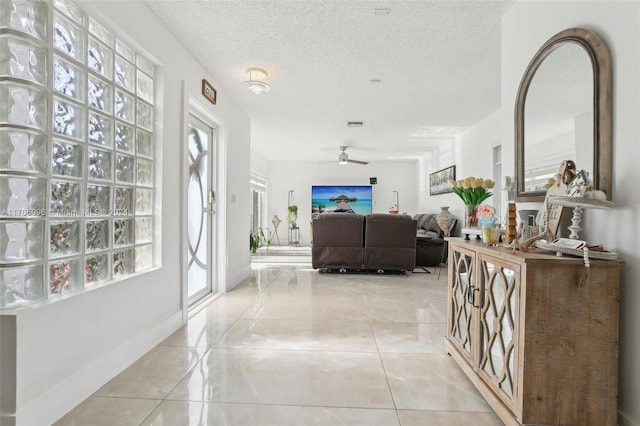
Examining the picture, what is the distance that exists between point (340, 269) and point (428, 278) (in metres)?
1.33

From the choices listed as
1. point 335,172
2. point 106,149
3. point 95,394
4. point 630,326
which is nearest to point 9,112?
point 106,149

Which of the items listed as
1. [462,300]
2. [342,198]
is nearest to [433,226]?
[342,198]

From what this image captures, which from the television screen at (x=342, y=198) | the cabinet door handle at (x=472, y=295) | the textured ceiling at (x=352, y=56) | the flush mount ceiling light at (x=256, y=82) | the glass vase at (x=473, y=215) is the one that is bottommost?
the cabinet door handle at (x=472, y=295)

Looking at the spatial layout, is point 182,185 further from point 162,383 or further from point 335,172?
point 335,172

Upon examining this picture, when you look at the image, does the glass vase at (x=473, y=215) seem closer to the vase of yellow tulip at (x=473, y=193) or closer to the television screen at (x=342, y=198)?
the vase of yellow tulip at (x=473, y=193)

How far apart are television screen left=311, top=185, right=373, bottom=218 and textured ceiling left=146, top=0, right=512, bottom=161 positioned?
4.11m

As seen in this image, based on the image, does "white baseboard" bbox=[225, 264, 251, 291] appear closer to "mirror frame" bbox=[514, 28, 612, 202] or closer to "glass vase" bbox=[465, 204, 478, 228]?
"glass vase" bbox=[465, 204, 478, 228]

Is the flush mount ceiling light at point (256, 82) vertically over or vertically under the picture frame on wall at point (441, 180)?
over

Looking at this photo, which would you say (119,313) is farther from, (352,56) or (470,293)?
(352,56)

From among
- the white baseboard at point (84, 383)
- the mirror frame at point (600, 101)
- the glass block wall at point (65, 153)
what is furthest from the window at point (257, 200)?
the mirror frame at point (600, 101)

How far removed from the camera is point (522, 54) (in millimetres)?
2158

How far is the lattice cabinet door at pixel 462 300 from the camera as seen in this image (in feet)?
6.12

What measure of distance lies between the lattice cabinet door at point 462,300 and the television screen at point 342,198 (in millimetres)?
7348

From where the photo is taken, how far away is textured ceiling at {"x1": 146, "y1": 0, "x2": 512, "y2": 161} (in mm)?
2391
